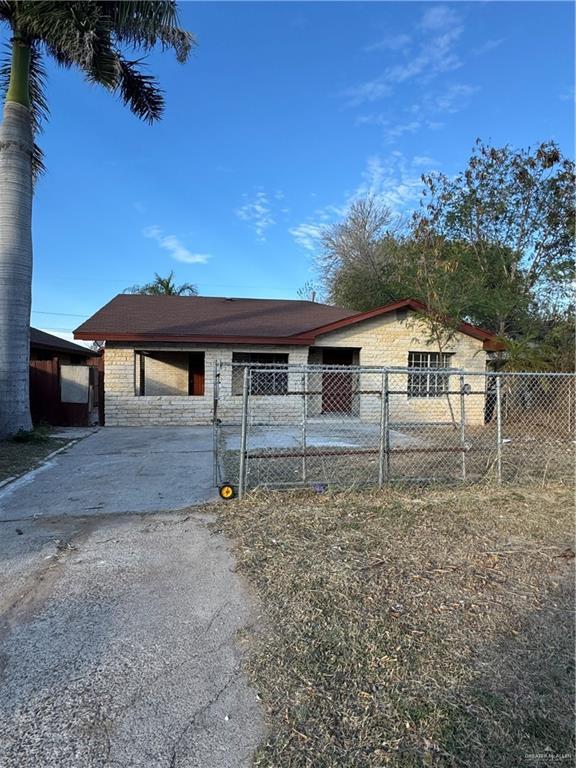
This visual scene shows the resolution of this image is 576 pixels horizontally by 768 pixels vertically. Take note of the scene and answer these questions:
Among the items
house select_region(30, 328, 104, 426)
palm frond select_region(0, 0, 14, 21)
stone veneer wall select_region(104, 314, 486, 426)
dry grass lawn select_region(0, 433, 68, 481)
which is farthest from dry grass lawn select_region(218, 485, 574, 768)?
palm frond select_region(0, 0, 14, 21)

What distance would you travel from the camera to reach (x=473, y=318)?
1841cm

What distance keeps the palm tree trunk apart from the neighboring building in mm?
2705

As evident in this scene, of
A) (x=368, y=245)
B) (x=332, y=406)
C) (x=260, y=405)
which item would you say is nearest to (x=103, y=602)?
(x=260, y=405)

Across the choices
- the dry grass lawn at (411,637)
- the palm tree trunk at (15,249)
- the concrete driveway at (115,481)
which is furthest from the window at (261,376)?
the dry grass lawn at (411,637)

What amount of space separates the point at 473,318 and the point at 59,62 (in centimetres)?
1555

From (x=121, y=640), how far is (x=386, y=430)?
154 inches

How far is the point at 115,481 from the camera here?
662cm

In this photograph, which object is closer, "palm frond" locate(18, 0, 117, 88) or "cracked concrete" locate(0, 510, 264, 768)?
"cracked concrete" locate(0, 510, 264, 768)

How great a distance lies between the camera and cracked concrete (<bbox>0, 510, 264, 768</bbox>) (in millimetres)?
1913

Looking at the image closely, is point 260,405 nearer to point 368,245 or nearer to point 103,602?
point 103,602

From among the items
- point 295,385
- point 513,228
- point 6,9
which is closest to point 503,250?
point 513,228

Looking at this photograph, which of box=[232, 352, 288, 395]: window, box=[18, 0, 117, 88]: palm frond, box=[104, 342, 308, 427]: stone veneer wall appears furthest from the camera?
box=[232, 352, 288, 395]: window

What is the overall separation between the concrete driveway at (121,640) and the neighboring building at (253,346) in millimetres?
8278

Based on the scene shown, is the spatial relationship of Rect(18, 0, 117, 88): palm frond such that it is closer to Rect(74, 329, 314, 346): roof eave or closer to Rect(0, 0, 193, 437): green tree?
Rect(0, 0, 193, 437): green tree
